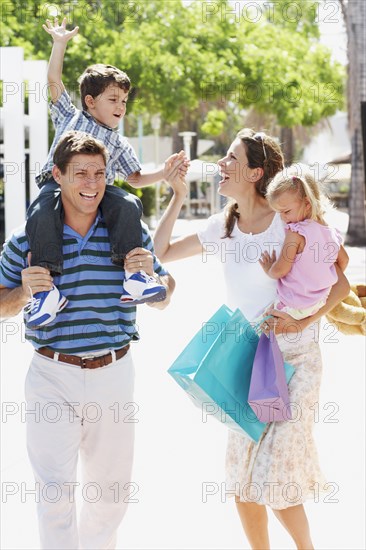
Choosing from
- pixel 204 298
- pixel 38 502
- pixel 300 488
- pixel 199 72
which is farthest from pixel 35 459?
pixel 199 72

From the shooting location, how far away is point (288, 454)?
3.56 m

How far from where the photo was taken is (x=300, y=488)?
11.8 ft

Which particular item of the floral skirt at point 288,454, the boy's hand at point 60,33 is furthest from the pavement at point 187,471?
the boy's hand at point 60,33

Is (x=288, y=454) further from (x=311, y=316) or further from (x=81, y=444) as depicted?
(x=81, y=444)

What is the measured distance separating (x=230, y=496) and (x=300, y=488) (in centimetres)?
27

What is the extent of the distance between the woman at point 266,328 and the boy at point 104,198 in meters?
0.27

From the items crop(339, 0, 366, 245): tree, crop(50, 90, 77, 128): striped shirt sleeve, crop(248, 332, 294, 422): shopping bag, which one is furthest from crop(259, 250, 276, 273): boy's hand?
crop(339, 0, 366, 245): tree

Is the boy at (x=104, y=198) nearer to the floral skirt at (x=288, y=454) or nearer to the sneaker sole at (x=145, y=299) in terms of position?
the sneaker sole at (x=145, y=299)

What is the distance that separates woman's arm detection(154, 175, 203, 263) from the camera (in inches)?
153

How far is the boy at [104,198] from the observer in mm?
3217

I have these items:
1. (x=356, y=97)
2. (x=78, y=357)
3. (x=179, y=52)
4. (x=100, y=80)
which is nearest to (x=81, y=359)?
(x=78, y=357)

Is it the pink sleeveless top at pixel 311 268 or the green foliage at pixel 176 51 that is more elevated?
the green foliage at pixel 176 51

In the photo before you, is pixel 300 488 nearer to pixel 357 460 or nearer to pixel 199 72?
pixel 357 460

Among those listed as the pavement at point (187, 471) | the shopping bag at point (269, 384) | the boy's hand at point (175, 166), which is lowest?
the pavement at point (187, 471)
